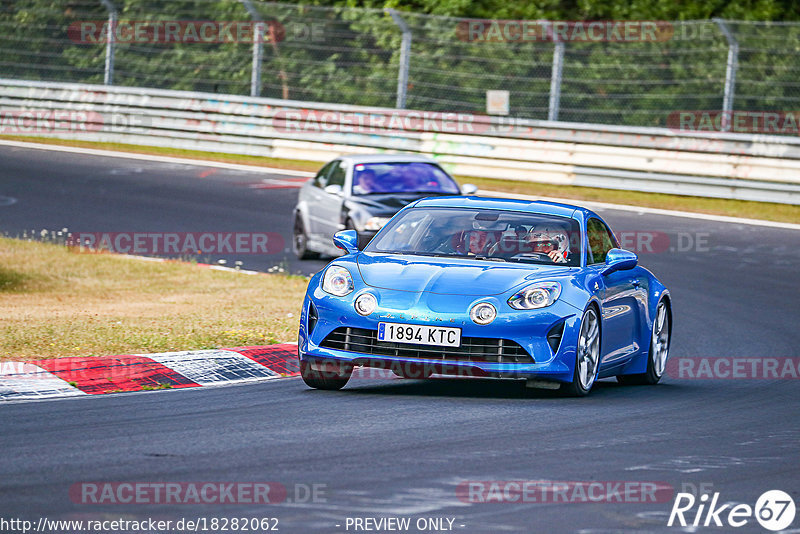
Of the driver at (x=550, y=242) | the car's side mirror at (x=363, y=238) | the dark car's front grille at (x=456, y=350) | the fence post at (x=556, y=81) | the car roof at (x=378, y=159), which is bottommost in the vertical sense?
the car's side mirror at (x=363, y=238)

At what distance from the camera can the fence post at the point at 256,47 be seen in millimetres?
28109

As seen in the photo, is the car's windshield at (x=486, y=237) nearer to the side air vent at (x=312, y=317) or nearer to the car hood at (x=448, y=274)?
the car hood at (x=448, y=274)

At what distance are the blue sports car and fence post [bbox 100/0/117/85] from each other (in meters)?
20.2

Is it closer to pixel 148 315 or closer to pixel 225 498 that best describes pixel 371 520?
pixel 225 498

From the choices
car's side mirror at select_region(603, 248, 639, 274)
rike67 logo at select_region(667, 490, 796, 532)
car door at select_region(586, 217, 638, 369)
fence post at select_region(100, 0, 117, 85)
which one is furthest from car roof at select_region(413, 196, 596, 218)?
fence post at select_region(100, 0, 117, 85)

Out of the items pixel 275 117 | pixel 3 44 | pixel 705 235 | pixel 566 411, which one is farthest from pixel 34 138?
pixel 566 411

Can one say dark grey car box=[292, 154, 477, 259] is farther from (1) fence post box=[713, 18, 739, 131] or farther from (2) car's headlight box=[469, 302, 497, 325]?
(2) car's headlight box=[469, 302, 497, 325]

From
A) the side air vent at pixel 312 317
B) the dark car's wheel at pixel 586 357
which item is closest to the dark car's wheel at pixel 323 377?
the side air vent at pixel 312 317

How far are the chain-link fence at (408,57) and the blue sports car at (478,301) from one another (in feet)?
48.4

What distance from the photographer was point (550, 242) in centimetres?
985

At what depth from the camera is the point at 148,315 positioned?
507 inches

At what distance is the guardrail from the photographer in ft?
78.6

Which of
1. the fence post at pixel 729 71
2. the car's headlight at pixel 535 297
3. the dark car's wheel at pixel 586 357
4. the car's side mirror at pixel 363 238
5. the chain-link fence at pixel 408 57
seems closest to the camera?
the car's headlight at pixel 535 297

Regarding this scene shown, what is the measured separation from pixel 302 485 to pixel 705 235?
15475mm
